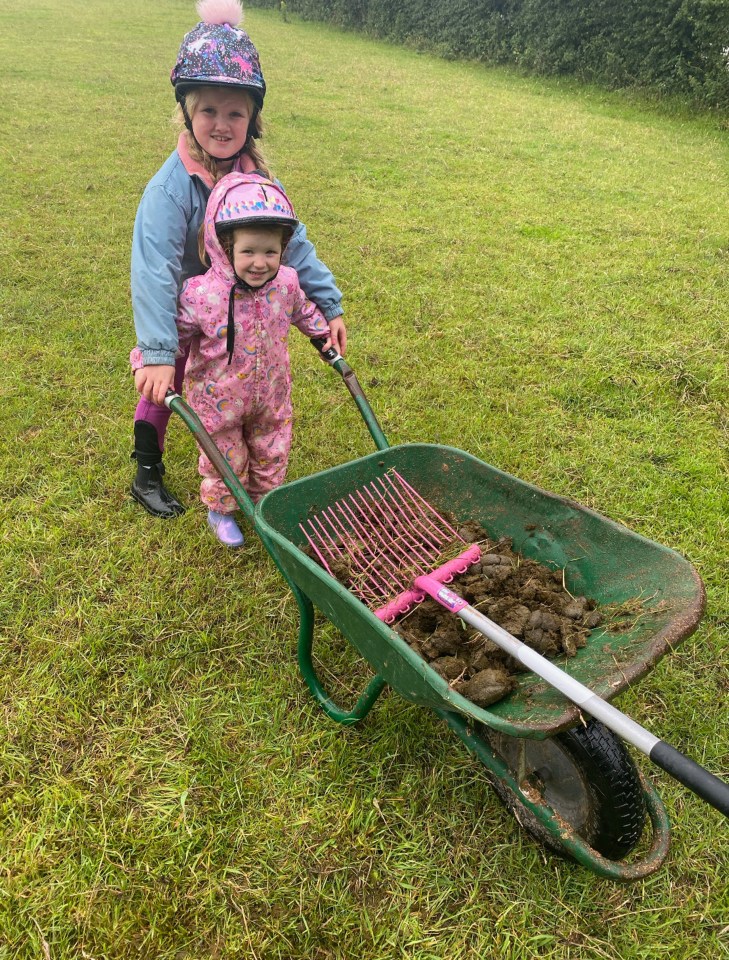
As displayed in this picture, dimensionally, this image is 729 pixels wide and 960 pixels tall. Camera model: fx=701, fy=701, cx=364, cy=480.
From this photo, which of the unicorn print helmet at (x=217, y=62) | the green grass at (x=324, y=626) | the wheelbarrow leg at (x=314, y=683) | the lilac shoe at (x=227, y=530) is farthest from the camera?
the lilac shoe at (x=227, y=530)

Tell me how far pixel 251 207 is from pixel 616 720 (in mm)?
1803

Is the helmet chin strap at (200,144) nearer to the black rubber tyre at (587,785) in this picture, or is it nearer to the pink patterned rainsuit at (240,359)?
the pink patterned rainsuit at (240,359)

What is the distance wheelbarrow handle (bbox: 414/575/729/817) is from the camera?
1.21 meters

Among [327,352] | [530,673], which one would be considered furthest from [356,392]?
[530,673]

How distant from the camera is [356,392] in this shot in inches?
101

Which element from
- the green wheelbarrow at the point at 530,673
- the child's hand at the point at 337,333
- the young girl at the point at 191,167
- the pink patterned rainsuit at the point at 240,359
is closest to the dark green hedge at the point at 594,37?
the child's hand at the point at 337,333

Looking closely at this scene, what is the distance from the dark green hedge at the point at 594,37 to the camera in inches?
Answer: 456

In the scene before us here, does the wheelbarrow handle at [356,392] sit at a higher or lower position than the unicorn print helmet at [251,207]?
lower

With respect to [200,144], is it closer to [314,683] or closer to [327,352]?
[327,352]

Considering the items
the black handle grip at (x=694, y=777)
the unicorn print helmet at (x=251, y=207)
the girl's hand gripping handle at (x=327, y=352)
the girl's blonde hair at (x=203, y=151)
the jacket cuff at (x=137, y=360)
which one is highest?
the girl's blonde hair at (x=203, y=151)

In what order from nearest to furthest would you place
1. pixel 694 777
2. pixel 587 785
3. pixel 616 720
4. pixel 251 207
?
pixel 694 777 < pixel 616 720 < pixel 587 785 < pixel 251 207

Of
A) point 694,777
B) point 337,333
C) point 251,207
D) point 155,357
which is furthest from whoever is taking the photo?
point 337,333

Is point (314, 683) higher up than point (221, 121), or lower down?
lower down

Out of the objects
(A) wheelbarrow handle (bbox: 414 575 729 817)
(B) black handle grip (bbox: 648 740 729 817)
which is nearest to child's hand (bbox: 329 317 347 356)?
(A) wheelbarrow handle (bbox: 414 575 729 817)
